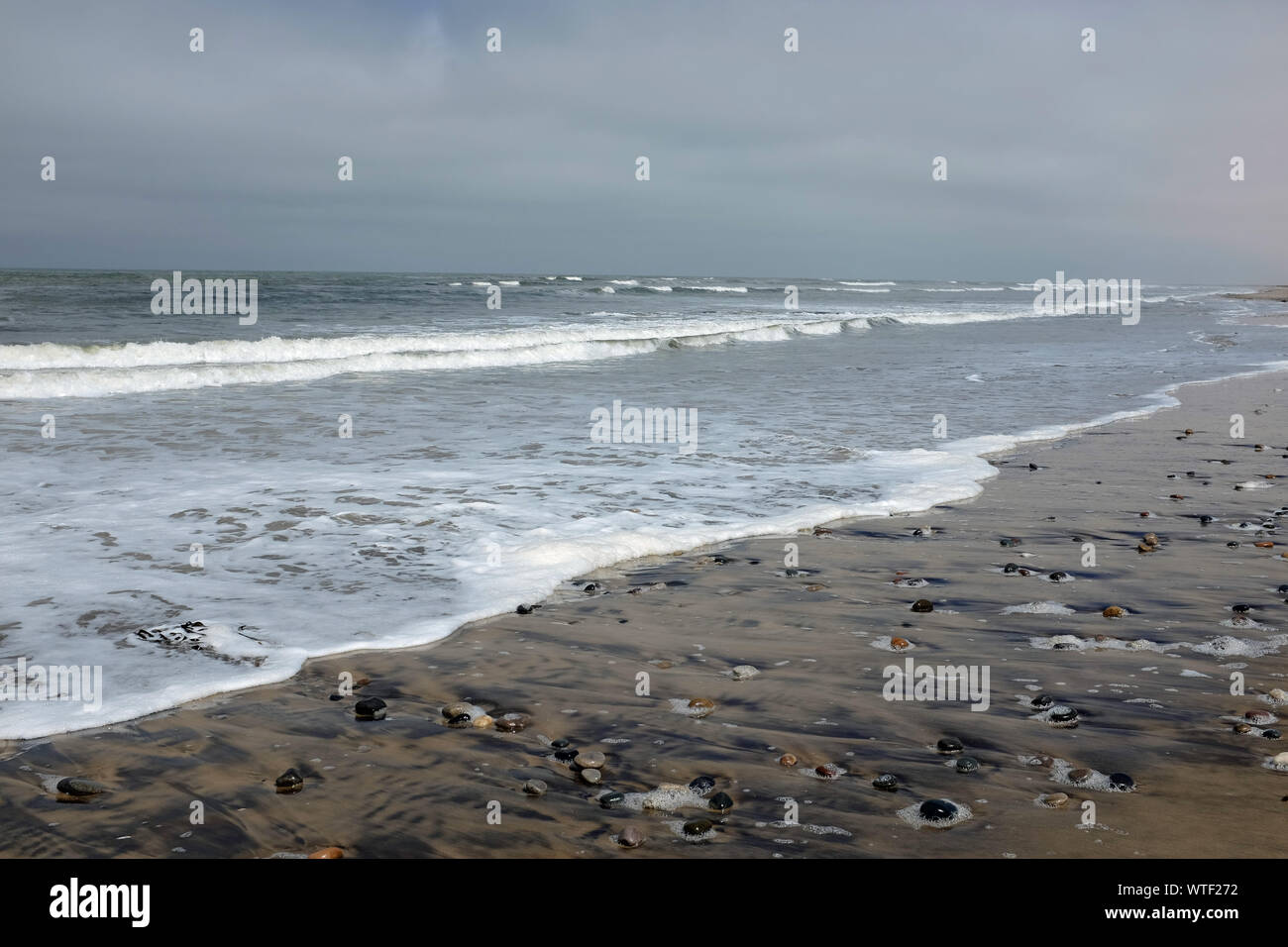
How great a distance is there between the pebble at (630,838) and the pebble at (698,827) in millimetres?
148

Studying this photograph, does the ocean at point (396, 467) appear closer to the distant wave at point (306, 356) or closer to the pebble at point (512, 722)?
the distant wave at point (306, 356)

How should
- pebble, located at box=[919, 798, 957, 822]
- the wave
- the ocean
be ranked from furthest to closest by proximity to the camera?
1. the wave
2. the ocean
3. pebble, located at box=[919, 798, 957, 822]

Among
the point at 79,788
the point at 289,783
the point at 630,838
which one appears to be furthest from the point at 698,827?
the point at 79,788

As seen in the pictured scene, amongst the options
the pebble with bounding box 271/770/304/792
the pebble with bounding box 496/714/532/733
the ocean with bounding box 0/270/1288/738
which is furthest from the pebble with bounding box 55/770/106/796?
the pebble with bounding box 496/714/532/733

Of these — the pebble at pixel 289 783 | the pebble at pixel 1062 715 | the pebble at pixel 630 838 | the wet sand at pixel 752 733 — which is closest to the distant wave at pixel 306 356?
the wet sand at pixel 752 733

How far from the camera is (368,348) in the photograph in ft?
75.7

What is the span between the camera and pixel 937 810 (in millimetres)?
2869

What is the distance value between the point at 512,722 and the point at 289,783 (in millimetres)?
849

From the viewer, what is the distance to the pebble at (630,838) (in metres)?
2.72

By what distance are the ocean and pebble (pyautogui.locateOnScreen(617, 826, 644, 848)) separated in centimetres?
201

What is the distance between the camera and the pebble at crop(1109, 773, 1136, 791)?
3033 millimetres

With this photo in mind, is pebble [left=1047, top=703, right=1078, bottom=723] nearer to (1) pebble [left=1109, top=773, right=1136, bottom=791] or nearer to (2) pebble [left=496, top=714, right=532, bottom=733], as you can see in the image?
(1) pebble [left=1109, top=773, right=1136, bottom=791]
